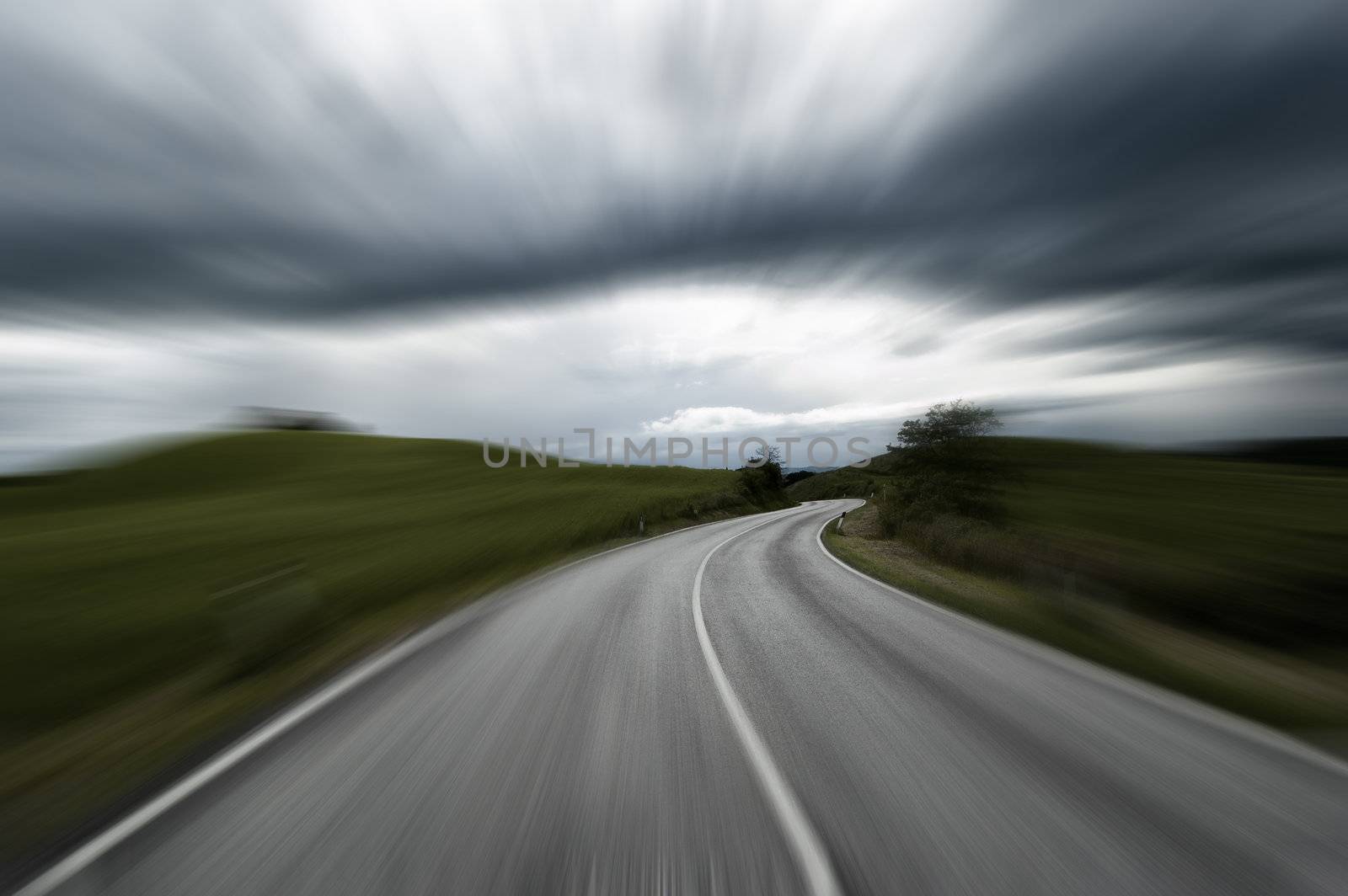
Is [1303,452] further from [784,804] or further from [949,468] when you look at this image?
[784,804]

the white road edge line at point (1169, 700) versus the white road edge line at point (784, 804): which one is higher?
the white road edge line at point (784, 804)

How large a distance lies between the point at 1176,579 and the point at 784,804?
1102 cm

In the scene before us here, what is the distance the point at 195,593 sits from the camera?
1024 cm

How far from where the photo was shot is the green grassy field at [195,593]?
480 cm

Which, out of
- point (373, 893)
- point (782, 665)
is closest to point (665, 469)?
point (782, 665)

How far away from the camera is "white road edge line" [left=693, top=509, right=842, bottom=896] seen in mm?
2707

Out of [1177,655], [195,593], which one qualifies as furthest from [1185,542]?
[195,593]

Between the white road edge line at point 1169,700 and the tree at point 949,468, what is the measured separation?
48.9ft

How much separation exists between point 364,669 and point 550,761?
11.9ft

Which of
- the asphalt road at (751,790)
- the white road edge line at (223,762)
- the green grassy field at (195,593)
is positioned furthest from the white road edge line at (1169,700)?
the green grassy field at (195,593)

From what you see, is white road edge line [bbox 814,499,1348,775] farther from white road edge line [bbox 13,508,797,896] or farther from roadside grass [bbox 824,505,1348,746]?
white road edge line [bbox 13,508,797,896]

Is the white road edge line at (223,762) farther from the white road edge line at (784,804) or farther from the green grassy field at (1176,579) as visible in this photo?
the green grassy field at (1176,579)

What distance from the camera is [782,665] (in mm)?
6223

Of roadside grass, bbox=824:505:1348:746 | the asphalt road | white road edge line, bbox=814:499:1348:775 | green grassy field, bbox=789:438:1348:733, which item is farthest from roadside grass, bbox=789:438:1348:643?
the asphalt road
